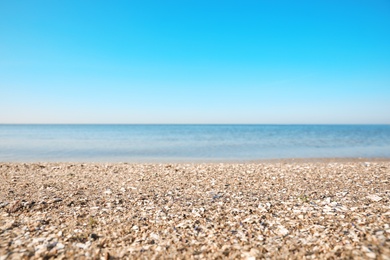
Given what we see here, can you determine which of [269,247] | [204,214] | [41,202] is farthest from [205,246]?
[41,202]

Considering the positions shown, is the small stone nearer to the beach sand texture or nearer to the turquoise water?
the beach sand texture

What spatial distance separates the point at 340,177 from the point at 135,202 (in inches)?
355

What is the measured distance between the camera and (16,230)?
5.18 meters

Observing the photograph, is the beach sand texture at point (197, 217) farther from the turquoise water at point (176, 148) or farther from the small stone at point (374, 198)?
the turquoise water at point (176, 148)

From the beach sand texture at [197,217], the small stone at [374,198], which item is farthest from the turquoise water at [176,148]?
the small stone at [374,198]

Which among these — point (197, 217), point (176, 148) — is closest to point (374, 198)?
point (197, 217)

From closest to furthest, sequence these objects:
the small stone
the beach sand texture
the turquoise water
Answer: the beach sand texture, the small stone, the turquoise water

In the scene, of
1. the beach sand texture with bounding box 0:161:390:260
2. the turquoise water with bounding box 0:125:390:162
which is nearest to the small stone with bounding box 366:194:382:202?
the beach sand texture with bounding box 0:161:390:260

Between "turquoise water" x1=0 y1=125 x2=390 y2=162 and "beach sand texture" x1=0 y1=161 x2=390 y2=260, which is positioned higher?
"beach sand texture" x1=0 y1=161 x2=390 y2=260

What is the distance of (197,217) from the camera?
6.01 metres

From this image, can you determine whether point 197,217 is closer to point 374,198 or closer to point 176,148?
point 374,198

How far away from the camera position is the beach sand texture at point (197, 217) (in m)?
4.39

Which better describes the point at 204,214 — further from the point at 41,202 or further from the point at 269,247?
the point at 41,202

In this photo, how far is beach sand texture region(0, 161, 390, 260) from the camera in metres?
4.39
